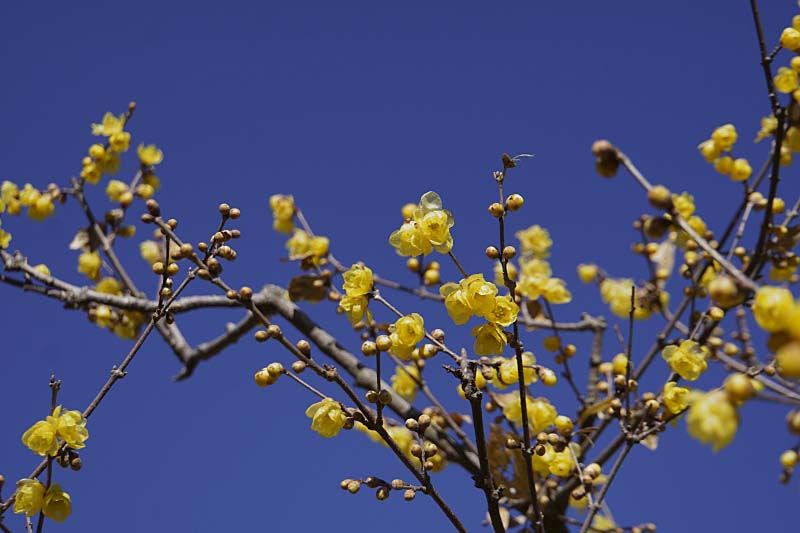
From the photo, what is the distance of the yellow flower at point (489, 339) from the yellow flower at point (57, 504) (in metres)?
1.20

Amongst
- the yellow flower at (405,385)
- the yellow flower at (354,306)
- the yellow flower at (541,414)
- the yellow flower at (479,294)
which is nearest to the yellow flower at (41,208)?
the yellow flower at (405,385)

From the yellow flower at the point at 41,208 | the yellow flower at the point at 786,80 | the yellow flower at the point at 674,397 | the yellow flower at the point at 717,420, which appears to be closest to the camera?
the yellow flower at the point at 717,420

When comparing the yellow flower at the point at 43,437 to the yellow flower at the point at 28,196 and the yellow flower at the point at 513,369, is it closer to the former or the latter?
the yellow flower at the point at 513,369

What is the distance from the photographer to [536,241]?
165 inches

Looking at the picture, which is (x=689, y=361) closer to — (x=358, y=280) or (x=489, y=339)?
(x=489, y=339)

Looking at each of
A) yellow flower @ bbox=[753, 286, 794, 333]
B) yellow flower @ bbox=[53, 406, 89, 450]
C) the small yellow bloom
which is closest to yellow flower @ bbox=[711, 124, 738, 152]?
yellow flower @ bbox=[753, 286, 794, 333]

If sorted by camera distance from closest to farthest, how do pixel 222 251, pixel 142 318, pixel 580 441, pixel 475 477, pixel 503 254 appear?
pixel 503 254 → pixel 475 477 → pixel 222 251 → pixel 580 441 → pixel 142 318

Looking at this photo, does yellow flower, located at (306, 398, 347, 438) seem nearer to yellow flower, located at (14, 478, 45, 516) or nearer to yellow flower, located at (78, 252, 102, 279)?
yellow flower, located at (14, 478, 45, 516)

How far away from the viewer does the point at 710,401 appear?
1016mm

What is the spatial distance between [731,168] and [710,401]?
2.36m

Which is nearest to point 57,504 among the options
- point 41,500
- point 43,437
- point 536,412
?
point 41,500

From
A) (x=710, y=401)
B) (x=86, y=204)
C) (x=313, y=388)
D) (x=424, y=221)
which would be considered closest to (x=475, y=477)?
(x=313, y=388)

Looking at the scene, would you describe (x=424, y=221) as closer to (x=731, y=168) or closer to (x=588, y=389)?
(x=731, y=168)

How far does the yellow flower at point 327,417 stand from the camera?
1.79m
